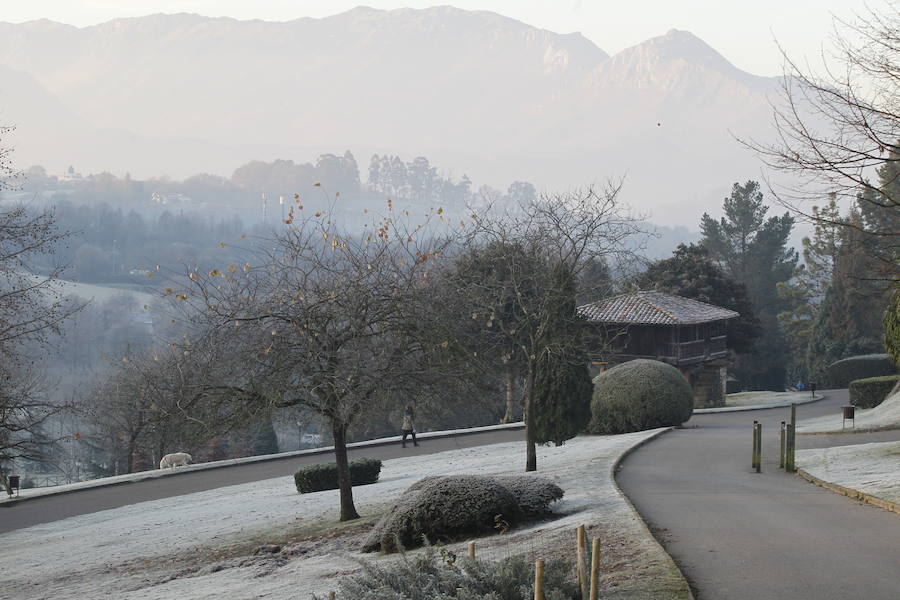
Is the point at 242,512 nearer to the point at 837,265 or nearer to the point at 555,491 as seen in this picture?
the point at 555,491

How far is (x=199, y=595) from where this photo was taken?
1257 centimetres

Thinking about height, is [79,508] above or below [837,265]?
below

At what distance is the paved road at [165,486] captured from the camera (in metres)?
25.2

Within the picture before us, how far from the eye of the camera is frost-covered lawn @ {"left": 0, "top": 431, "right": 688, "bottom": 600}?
465 inches

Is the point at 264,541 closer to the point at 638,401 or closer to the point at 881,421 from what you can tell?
the point at 638,401

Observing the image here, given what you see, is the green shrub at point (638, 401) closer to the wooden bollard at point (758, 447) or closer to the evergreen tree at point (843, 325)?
the wooden bollard at point (758, 447)

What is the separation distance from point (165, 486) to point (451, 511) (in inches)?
695

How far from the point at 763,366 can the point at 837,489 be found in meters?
61.8

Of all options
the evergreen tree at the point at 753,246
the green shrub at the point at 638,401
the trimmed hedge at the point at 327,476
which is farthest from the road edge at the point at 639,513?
the evergreen tree at the point at 753,246

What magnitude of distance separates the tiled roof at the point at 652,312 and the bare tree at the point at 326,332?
1261 inches

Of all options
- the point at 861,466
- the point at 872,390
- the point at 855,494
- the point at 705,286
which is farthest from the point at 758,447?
the point at 705,286

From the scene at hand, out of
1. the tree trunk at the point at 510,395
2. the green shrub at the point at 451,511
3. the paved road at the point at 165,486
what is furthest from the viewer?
the tree trunk at the point at 510,395

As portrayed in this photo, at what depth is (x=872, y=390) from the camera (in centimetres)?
4219

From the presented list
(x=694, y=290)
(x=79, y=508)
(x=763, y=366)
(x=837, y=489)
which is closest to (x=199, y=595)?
(x=837, y=489)
